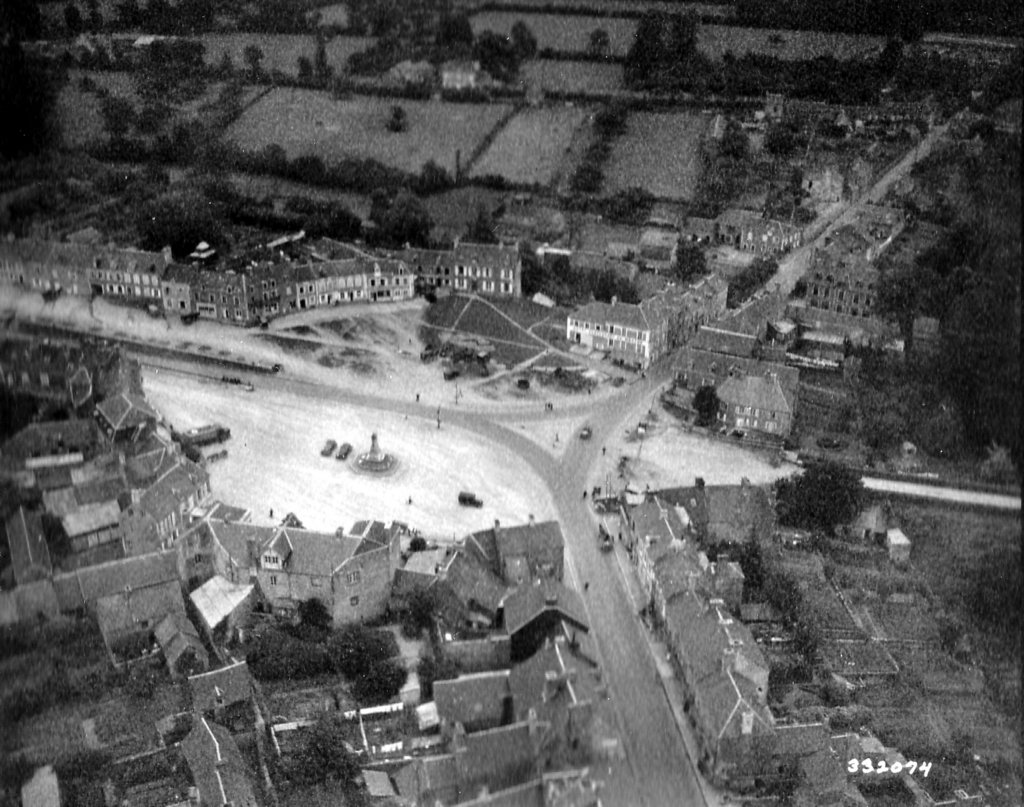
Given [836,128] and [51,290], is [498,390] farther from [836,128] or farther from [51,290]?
[836,128]

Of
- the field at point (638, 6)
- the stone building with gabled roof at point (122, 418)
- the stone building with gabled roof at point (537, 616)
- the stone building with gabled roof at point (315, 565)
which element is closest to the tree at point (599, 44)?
the field at point (638, 6)

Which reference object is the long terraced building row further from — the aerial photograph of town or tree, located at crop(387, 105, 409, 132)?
tree, located at crop(387, 105, 409, 132)

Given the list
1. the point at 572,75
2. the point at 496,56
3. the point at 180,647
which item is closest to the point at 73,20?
the point at 496,56

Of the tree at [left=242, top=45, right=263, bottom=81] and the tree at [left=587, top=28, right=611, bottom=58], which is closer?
the tree at [left=242, top=45, right=263, bottom=81]

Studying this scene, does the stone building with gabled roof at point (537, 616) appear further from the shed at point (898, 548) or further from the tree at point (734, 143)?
the tree at point (734, 143)

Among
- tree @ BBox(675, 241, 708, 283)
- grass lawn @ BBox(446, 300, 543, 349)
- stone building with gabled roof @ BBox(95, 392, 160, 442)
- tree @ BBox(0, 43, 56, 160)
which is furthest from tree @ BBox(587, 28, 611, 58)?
stone building with gabled roof @ BBox(95, 392, 160, 442)

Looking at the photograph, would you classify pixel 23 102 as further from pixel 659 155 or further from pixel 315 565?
pixel 659 155
